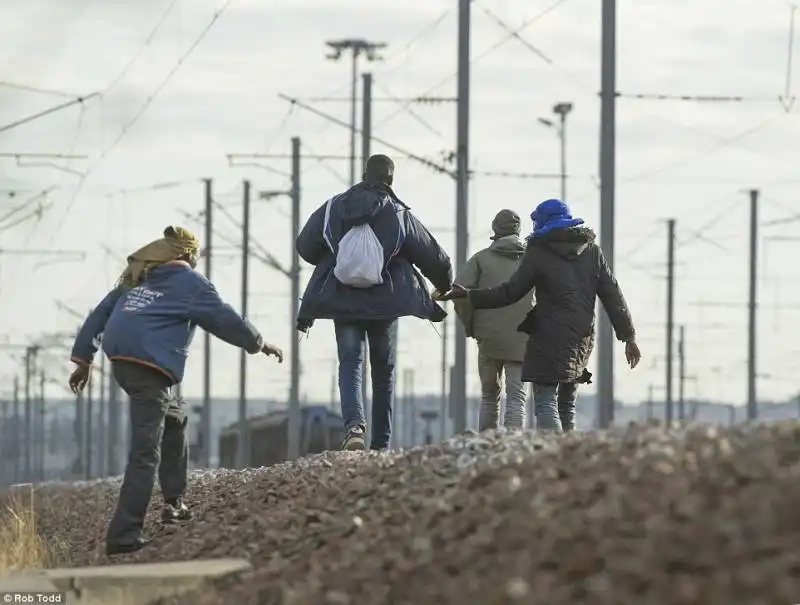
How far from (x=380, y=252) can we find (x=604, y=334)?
43.1 feet

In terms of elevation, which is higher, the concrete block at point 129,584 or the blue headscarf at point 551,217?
the blue headscarf at point 551,217

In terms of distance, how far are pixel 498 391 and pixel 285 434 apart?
42.8 meters

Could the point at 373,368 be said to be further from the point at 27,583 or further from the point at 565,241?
the point at 27,583

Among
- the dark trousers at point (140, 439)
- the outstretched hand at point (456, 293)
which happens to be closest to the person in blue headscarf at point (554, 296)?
the outstretched hand at point (456, 293)

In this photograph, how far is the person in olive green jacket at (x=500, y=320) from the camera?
15.7 metres

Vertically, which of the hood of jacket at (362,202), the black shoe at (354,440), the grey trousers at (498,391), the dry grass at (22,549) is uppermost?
the hood of jacket at (362,202)

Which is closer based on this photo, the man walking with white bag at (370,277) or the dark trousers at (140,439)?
the dark trousers at (140,439)

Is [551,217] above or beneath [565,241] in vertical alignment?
above

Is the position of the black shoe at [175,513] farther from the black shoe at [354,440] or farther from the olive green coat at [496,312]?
the olive green coat at [496,312]

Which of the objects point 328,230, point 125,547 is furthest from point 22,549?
point 328,230

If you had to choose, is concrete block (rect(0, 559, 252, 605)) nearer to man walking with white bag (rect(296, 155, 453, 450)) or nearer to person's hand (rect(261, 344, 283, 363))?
person's hand (rect(261, 344, 283, 363))

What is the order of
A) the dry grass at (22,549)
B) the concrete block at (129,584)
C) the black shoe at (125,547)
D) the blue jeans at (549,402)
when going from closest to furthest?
1. the concrete block at (129,584)
2. the black shoe at (125,547)
3. the dry grass at (22,549)
4. the blue jeans at (549,402)

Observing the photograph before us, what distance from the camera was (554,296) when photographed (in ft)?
46.0

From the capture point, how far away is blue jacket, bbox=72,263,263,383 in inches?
481
